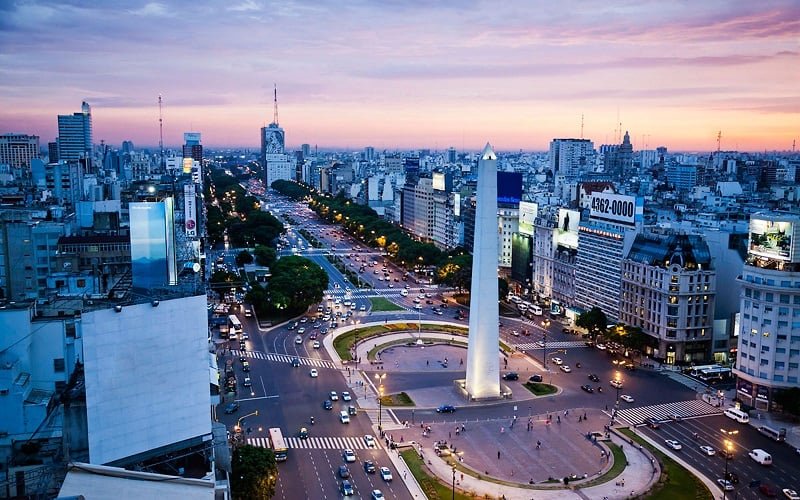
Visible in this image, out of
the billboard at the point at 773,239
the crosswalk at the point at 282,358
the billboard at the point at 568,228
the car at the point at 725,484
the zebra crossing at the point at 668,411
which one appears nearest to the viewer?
the car at the point at 725,484

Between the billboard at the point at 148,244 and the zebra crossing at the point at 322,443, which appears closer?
the billboard at the point at 148,244

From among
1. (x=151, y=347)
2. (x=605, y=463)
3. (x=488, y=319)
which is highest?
(x=151, y=347)

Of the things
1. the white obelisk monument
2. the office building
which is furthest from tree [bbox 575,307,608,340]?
the white obelisk monument

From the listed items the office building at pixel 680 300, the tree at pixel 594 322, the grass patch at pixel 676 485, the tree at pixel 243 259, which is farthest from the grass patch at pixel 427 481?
the tree at pixel 243 259

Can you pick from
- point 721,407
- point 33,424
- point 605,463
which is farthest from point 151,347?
point 721,407

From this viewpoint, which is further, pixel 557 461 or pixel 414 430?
pixel 414 430

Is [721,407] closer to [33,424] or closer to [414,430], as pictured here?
[414,430]

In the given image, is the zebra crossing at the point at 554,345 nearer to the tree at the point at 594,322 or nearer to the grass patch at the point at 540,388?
the tree at the point at 594,322
